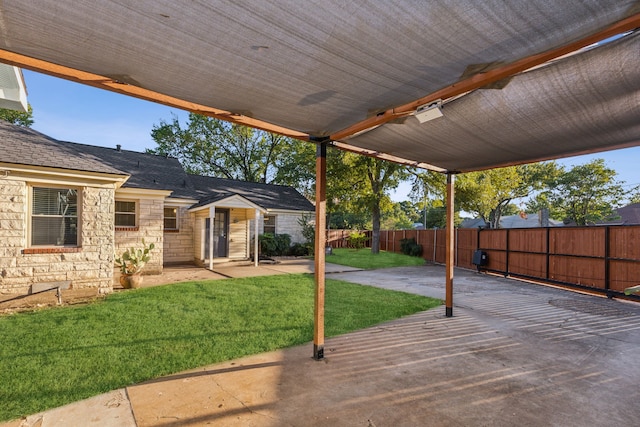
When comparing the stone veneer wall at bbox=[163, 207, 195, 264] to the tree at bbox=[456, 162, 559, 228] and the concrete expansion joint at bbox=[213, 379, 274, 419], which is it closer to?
the concrete expansion joint at bbox=[213, 379, 274, 419]

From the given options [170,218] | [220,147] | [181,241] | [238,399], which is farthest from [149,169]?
[220,147]

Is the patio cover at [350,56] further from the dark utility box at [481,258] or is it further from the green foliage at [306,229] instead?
the green foliage at [306,229]

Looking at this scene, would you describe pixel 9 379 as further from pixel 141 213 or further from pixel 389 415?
pixel 141 213

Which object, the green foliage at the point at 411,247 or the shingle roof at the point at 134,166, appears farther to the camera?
the green foliage at the point at 411,247

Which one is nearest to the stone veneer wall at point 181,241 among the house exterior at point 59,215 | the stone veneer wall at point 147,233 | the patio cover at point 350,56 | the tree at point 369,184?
the stone veneer wall at point 147,233

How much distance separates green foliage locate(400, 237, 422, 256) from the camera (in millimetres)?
17141

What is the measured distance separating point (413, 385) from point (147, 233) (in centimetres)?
971

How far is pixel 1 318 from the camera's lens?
17.6 feet

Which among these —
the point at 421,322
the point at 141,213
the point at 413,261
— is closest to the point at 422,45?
the point at 421,322

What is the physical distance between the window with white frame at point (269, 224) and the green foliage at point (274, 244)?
2.04 feet

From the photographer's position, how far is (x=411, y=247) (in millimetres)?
17422

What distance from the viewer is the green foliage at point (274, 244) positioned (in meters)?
15.4

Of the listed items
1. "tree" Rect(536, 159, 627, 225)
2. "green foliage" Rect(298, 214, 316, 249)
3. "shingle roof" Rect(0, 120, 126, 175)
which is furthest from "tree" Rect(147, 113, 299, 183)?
"tree" Rect(536, 159, 627, 225)

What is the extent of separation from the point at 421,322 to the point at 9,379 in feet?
17.6
